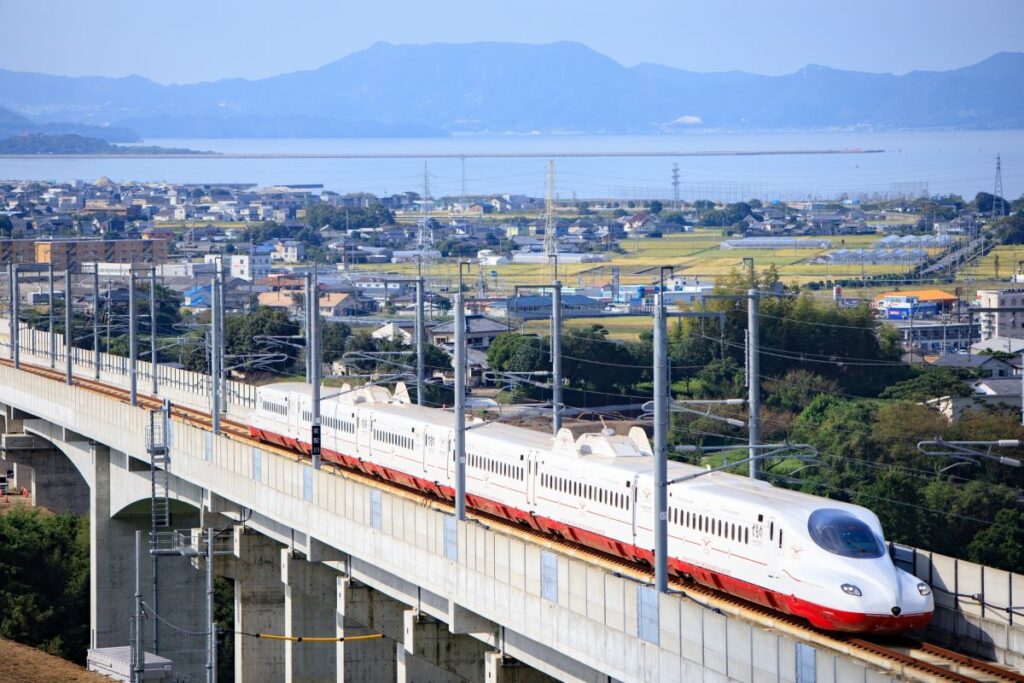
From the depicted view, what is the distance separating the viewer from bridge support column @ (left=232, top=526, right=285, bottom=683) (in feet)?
161

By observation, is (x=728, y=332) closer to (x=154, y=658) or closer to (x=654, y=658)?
(x=154, y=658)

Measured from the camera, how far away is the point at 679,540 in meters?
28.3

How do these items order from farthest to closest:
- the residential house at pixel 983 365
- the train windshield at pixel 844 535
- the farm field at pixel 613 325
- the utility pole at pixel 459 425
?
the farm field at pixel 613 325 → the residential house at pixel 983 365 → the utility pole at pixel 459 425 → the train windshield at pixel 844 535

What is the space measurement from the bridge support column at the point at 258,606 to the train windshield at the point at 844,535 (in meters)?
26.6

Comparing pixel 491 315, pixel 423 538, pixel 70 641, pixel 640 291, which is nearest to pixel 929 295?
pixel 640 291

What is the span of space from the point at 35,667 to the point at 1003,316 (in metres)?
69.4

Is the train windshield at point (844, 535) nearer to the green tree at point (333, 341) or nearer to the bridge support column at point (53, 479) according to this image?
the bridge support column at point (53, 479)

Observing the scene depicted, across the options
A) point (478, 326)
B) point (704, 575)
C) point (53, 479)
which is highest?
point (704, 575)

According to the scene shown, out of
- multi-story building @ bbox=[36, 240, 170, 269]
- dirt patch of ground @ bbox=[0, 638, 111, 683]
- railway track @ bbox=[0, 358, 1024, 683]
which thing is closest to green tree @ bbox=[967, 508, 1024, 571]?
railway track @ bbox=[0, 358, 1024, 683]

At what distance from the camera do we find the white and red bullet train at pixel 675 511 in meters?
23.9

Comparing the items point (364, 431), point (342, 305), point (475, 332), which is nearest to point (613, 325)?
point (475, 332)

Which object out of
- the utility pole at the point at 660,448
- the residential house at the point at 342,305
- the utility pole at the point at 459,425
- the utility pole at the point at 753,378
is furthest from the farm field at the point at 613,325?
the utility pole at the point at 660,448

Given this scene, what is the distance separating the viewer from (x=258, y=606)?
164ft

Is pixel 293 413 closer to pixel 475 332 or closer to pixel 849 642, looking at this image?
pixel 849 642
